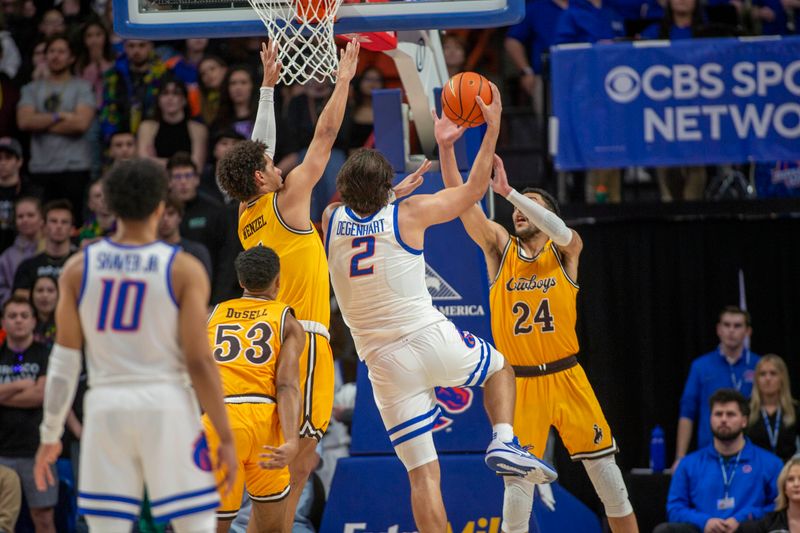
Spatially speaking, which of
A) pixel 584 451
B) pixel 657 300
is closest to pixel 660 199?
pixel 657 300

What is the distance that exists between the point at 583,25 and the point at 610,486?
224 inches

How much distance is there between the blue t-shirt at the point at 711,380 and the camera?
10.9 metres

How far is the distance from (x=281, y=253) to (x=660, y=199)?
17.1 feet

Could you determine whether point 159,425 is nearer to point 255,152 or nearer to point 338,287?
point 338,287

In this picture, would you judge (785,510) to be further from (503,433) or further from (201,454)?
(201,454)

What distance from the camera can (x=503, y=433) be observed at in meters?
7.12

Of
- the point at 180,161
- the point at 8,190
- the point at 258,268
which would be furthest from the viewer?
the point at 8,190

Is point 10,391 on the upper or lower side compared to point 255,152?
lower

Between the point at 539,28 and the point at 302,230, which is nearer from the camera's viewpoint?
the point at 302,230

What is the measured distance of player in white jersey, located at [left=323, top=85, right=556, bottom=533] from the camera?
705 cm

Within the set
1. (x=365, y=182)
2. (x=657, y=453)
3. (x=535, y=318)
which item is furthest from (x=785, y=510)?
(x=365, y=182)

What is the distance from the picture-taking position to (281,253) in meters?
7.75

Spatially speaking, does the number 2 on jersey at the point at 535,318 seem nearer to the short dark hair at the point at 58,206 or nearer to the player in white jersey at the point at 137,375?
the player in white jersey at the point at 137,375

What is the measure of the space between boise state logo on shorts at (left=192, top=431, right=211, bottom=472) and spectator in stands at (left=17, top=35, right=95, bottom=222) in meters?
8.27
